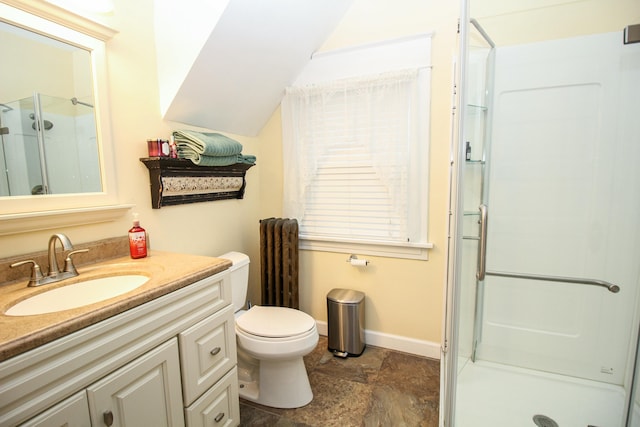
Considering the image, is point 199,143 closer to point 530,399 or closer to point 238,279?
point 238,279

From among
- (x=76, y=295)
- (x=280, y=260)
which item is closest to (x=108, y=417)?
(x=76, y=295)

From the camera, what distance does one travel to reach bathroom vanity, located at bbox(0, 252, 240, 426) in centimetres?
77

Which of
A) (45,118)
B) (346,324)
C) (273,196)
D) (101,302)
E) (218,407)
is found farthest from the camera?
(273,196)

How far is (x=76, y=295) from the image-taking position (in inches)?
47.2

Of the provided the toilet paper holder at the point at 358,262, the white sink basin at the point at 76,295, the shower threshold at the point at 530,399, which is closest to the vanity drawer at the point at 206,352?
the white sink basin at the point at 76,295

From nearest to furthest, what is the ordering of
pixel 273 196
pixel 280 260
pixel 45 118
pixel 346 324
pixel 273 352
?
pixel 45 118 < pixel 273 352 < pixel 346 324 < pixel 280 260 < pixel 273 196

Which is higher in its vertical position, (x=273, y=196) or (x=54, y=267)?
(x=273, y=196)

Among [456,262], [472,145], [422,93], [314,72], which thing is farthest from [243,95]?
[456,262]

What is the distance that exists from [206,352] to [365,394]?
100 centimetres

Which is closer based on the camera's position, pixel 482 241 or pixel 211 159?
pixel 482 241

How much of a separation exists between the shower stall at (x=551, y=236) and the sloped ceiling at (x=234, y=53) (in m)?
1.03

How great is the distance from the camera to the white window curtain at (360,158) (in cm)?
202

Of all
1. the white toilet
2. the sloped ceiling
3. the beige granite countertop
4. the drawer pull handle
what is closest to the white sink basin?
the beige granite countertop

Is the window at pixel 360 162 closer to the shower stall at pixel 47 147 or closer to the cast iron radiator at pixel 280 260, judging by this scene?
the cast iron radiator at pixel 280 260
